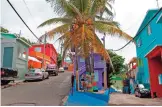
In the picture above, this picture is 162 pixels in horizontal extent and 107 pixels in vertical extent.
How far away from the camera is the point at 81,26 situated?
14.2m

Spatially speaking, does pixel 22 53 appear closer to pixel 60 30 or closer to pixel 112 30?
pixel 60 30

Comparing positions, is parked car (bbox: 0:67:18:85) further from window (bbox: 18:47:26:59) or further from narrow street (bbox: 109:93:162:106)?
narrow street (bbox: 109:93:162:106)

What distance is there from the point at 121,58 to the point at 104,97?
A: 2326cm

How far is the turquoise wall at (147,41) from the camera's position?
1705 cm

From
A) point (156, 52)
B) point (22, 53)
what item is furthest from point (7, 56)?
point (156, 52)

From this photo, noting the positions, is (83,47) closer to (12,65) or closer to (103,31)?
(103,31)

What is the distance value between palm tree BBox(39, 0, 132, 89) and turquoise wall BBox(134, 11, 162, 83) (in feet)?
11.7

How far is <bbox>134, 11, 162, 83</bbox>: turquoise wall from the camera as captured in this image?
55.9 ft

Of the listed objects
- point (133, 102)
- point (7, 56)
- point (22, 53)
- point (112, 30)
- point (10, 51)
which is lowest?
point (133, 102)

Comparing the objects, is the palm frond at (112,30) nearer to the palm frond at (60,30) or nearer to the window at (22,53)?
the palm frond at (60,30)

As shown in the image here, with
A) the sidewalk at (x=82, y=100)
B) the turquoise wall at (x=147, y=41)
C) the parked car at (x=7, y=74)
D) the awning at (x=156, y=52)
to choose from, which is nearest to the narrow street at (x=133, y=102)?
the sidewalk at (x=82, y=100)

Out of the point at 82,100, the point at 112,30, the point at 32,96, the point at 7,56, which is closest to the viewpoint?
the point at 82,100

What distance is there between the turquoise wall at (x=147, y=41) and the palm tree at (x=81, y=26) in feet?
11.7

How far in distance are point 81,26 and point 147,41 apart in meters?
8.37
